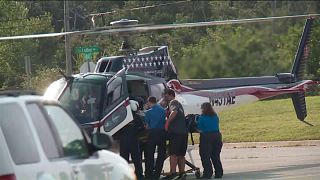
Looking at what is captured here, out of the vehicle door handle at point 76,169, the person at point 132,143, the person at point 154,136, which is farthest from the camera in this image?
the person at point 154,136

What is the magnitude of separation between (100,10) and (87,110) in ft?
149

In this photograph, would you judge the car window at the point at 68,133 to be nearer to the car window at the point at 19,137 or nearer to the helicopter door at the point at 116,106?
the car window at the point at 19,137

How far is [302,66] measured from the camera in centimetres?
2667

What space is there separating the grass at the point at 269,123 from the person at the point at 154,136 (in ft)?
31.7

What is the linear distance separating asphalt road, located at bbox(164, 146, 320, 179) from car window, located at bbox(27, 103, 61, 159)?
9.82 meters

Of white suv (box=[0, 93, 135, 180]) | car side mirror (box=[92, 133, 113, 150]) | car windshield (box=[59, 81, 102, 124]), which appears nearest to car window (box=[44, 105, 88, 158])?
white suv (box=[0, 93, 135, 180])

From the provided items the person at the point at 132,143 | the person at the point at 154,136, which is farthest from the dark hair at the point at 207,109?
the person at the point at 132,143

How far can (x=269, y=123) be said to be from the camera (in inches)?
1264

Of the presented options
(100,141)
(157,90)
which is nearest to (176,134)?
(157,90)

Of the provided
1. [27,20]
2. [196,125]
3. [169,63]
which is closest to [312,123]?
[169,63]

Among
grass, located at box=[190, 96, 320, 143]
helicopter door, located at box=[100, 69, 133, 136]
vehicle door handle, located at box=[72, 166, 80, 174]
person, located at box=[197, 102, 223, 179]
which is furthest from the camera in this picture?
grass, located at box=[190, 96, 320, 143]

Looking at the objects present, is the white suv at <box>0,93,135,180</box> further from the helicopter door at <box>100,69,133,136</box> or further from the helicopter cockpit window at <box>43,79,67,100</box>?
the helicopter cockpit window at <box>43,79,67,100</box>

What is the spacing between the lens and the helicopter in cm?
1947

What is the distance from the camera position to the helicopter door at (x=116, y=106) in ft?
63.1
